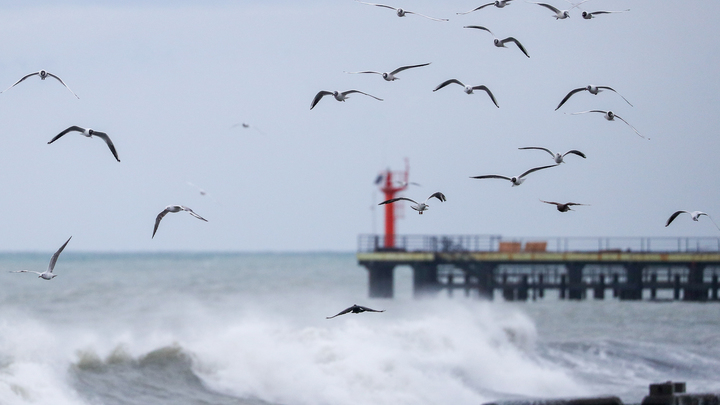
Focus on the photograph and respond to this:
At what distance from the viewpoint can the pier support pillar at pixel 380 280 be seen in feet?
155

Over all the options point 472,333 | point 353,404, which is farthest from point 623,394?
point 472,333

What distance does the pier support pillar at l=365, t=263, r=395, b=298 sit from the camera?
47.2 m

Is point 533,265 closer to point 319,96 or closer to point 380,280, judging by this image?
point 380,280


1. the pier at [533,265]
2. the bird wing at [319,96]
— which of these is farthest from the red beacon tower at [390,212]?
the bird wing at [319,96]

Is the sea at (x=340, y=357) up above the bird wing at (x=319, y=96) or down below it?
below

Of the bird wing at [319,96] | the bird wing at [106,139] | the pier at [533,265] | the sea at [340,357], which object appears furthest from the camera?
the pier at [533,265]

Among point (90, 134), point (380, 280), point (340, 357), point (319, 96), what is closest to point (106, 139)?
point (90, 134)

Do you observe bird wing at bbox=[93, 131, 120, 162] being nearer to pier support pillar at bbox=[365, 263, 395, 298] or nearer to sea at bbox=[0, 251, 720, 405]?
sea at bbox=[0, 251, 720, 405]

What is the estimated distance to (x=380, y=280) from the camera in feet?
156

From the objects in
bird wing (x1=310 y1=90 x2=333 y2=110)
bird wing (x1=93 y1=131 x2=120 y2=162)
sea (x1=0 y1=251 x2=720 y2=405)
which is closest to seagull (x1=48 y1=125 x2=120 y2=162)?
bird wing (x1=93 y1=131 x2=120 y2=162)

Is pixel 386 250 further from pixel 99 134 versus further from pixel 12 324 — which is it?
pixel 99 134

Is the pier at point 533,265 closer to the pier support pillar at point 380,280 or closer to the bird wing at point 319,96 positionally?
the pier support pillar at point 380,280

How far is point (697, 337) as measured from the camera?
111ft

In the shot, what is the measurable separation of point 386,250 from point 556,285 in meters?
8.10
